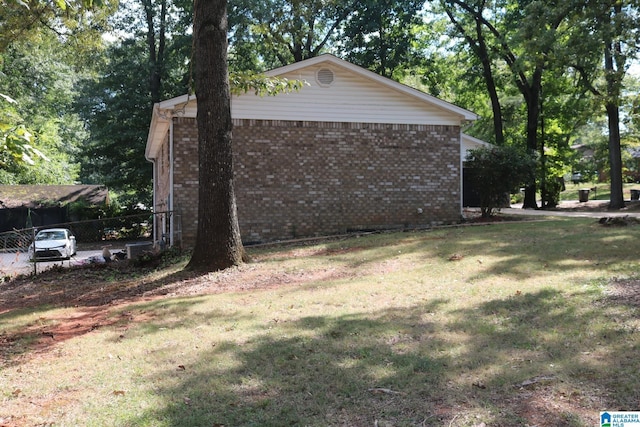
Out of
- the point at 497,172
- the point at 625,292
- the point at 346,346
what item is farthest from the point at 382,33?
the point at 346,346

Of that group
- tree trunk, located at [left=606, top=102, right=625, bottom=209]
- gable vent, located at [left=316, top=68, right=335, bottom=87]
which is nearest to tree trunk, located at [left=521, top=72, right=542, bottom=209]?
tree trunk, located at [left=606, top=102, right=625, bottom=209]

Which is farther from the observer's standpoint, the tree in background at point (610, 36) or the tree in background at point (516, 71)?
the tree in background at point (516, 71)

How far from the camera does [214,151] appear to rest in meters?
9.79

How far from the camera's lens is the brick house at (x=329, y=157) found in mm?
14695

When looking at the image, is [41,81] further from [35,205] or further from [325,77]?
[325,77]

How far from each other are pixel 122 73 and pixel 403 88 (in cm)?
1855

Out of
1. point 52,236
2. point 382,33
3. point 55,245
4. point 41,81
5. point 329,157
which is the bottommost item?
point 55,245

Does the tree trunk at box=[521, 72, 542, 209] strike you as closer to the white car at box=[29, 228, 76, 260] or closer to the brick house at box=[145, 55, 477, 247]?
the brick house at box=[145, 55, 477, 247]

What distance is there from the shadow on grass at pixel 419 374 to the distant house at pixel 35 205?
104 ft

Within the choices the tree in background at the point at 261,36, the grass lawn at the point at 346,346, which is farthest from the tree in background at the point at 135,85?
the grass lawn at the point at 346,346

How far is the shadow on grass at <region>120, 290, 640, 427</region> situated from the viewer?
3566 millimetres

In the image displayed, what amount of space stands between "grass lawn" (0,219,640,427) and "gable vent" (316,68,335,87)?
301 inches

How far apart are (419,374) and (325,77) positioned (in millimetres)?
12453

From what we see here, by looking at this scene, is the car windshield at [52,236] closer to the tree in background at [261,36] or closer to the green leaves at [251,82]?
the tree in background at [261,36]
